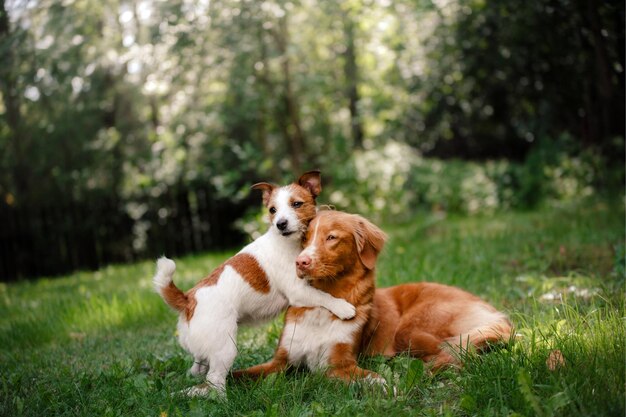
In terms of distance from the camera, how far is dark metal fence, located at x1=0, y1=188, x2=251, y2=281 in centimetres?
1132

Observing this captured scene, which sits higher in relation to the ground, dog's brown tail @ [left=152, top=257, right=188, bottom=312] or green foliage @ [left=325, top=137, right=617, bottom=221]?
dog's brown tail @ [left=152, top=257, right=188, bottom=312]

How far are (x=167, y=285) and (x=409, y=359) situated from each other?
1.46 meters

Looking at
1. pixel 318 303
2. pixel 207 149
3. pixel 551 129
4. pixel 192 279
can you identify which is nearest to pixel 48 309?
pixel 192 279

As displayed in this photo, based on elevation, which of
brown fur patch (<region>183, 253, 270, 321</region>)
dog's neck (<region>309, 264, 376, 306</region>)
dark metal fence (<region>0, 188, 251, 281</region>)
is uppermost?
brown fur patch (<region>183, 253, 270, 321</region>)

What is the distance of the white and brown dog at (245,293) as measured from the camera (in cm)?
331

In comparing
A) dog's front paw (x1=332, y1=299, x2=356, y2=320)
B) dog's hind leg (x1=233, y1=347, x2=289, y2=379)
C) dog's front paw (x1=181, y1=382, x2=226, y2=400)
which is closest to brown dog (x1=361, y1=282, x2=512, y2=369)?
dog's front paw (x1=332, y1=299, x2=356, y2=320)

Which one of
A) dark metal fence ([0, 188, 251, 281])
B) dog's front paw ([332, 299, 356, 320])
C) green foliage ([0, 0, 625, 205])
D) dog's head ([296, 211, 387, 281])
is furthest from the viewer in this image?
dark metal fence ([0, 188, 251, 281])

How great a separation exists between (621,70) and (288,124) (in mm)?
6122

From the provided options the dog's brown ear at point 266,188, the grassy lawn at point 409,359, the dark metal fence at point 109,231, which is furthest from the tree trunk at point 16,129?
the dog's brown ear at point 266,188

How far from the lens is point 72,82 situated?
35.1 ft

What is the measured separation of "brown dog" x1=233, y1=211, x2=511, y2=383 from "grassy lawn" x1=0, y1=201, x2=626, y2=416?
13 centimetres

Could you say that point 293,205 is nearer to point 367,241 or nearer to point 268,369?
point 367,241

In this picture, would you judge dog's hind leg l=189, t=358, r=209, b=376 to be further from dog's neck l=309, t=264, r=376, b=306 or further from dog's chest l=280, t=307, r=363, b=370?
dog's neck l=309, t=264, r=376, b=306

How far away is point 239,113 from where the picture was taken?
995 centimetres
